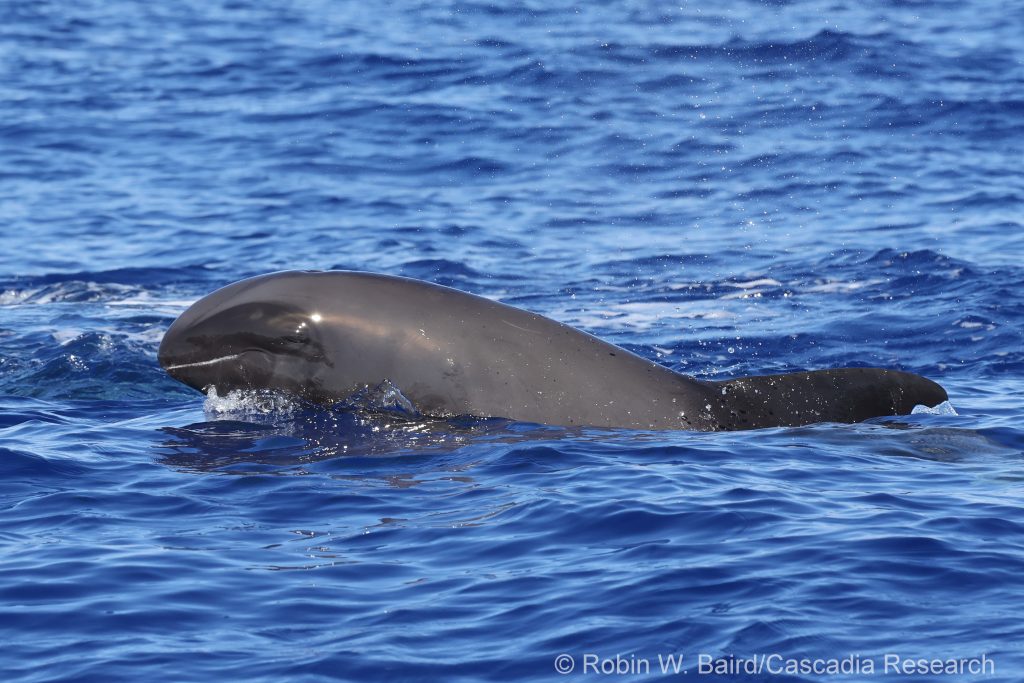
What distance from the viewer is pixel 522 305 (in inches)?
832

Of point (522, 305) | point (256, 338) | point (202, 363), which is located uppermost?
point (256, 338)

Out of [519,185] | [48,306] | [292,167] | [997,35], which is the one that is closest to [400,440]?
[48,306]

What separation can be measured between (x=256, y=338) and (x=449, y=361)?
1563mm

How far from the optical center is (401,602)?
8.60 m

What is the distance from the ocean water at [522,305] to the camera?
8352 mm

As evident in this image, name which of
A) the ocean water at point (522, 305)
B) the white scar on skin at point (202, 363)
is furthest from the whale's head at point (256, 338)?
the ocean water at point (522, 305)

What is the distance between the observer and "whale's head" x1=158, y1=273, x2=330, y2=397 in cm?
1204

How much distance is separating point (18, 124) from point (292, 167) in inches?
288

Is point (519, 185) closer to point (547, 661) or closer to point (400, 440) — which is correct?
point (400, 440)

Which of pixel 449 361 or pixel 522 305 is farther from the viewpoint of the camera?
pixel 522 305

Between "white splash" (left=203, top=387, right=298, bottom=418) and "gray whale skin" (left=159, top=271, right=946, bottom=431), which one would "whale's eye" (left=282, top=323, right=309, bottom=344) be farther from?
"white splash" (left=203, top=387, right=298, bottom=418)

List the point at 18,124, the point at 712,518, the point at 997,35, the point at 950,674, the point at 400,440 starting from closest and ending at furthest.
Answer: the point at 950,674
the point at 712,518
the point at 400,440
the point at 18,124
the point at 997,35

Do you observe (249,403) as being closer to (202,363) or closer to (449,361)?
(202,363)

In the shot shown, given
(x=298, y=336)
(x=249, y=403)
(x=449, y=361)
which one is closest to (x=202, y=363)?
(x=249, y=403)
